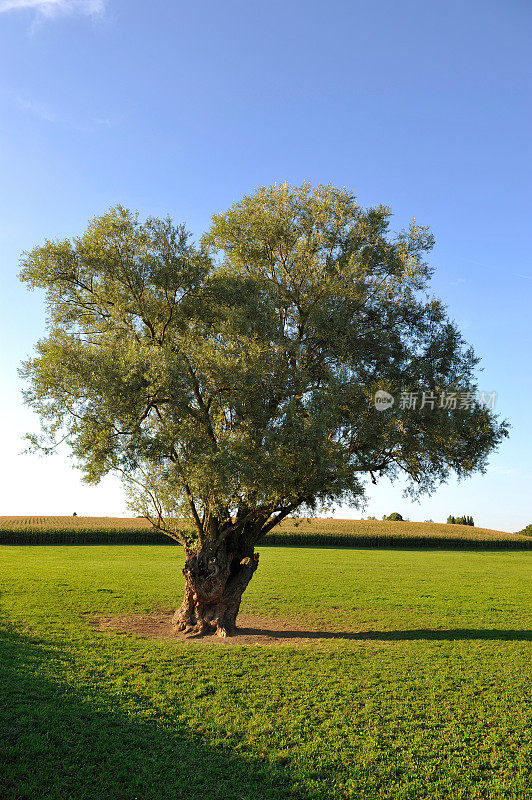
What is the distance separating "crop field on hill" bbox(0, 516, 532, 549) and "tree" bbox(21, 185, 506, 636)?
43026 millimetres

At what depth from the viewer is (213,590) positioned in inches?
838

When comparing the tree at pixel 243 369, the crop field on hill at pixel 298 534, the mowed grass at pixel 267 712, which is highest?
the tree at pixel 243 369

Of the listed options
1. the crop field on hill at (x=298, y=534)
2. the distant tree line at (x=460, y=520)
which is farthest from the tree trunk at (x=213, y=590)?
the distant tree line at (x=460, y=520)

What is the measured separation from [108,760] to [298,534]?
65.4m

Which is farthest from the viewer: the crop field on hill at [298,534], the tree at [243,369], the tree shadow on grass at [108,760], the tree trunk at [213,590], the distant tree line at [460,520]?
the distant tree line at [460,520]

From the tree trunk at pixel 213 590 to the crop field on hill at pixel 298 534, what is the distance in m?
40.8

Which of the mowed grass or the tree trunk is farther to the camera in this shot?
the tree trunk

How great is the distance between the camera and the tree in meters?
17.9

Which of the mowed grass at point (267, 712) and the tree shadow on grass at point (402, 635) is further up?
the mowed grass at point (267, 712)

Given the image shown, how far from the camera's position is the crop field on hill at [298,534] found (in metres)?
68.0

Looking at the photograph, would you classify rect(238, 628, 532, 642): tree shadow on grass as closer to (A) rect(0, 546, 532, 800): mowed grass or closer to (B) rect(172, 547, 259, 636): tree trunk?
(A) rect(0, 546, 532, 800): mowed grass

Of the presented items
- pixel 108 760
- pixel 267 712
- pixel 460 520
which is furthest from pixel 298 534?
pixel 108 760

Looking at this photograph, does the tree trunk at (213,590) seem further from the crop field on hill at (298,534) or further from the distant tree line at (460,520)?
the distant tree line at (460,520)

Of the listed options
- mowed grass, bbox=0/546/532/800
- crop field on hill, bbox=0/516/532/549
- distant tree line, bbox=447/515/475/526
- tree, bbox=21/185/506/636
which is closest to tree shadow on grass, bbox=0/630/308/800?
mowed grass, bbox=0/546/532/800
